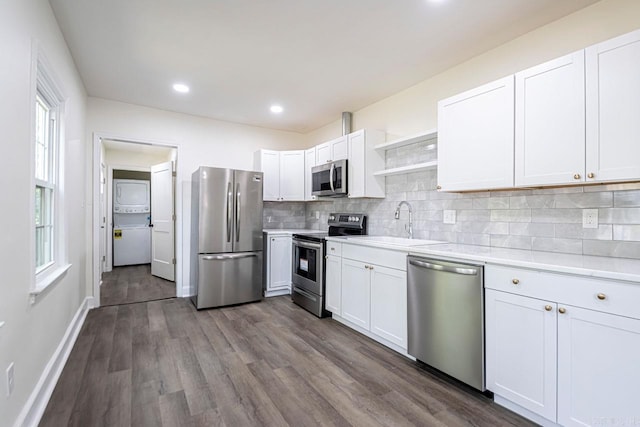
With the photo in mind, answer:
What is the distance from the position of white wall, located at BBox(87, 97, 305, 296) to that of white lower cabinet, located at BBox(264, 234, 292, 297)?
1175 millimetres

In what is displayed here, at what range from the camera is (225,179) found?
393 cm

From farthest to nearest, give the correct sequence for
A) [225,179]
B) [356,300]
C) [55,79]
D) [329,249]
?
[225,179]
[329,249]
[356,300]
[55,79]

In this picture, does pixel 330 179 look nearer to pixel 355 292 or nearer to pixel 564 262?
pixel 355 292

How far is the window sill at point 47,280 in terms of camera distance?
69.7 inches

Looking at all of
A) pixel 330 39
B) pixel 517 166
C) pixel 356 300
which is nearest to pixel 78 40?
pixel 330 39

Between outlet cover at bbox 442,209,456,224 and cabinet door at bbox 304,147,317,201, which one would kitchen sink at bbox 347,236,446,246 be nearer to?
outlet cover at bbox 442,209,456,224

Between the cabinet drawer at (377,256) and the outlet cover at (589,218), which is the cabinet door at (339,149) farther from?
the outlet cover at (589,218)

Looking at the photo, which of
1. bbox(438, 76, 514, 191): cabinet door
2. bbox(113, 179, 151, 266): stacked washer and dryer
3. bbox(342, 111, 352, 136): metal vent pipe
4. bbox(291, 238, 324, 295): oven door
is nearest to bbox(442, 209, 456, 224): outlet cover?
bbox(438, 76, 514, 191): cabinet door

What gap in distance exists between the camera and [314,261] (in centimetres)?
367

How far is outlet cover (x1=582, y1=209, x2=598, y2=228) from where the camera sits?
6.56ft

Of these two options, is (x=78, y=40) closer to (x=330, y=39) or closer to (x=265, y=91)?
(x=265, y=91)

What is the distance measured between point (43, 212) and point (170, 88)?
1.91 meters

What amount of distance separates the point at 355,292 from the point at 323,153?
6.84 feet

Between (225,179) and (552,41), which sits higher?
(552,41)
